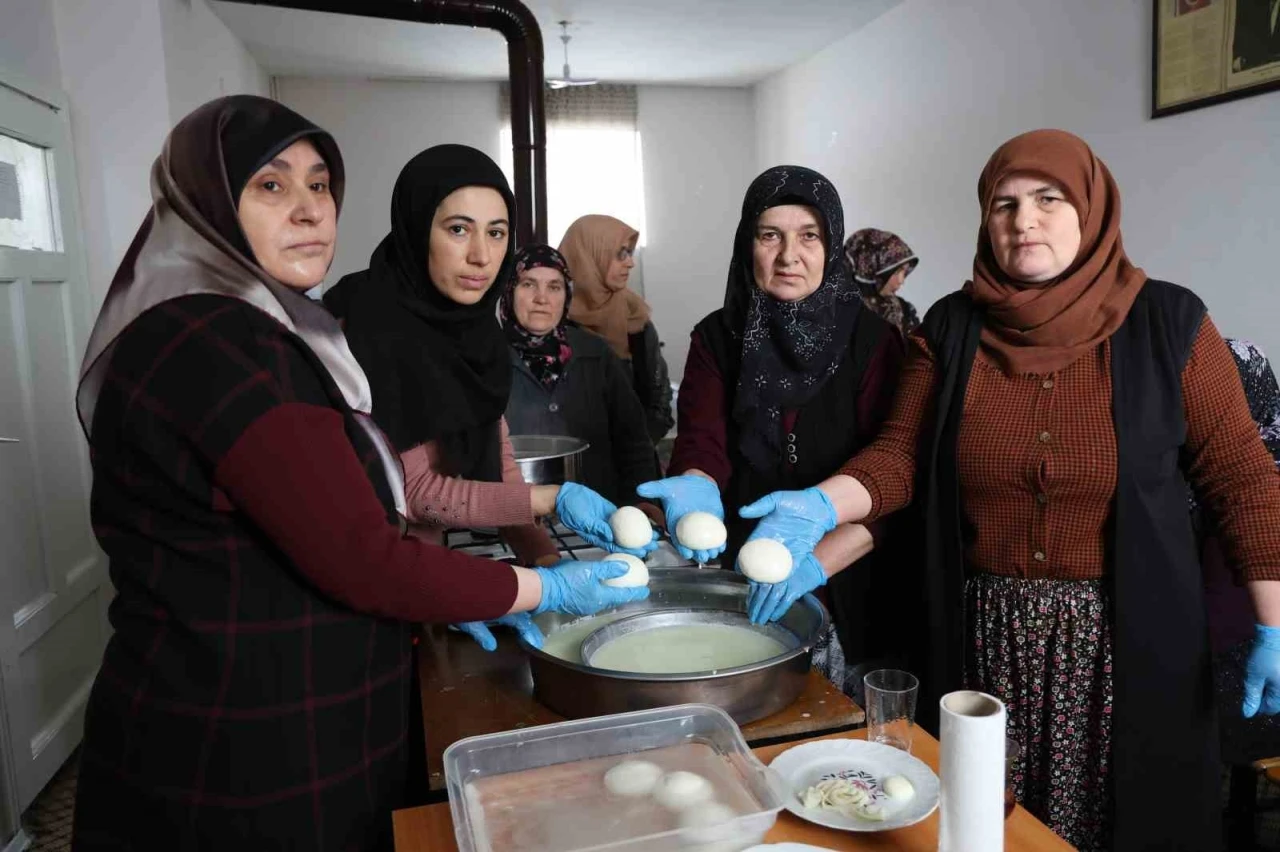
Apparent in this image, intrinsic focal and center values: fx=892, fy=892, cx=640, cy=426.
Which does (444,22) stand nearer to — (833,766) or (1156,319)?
(1156,319)

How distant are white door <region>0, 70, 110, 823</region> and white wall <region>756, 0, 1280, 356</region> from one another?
12.7 ft

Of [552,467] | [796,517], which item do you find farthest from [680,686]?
[552,467]

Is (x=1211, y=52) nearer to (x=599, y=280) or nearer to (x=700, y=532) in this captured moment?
(x=599, y=280)

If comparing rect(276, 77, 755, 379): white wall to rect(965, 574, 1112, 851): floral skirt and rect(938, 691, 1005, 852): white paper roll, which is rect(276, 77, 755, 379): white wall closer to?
rect(965, 574, 1112, 851): floral skirt

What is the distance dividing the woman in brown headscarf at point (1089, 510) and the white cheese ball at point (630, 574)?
0.94 ft

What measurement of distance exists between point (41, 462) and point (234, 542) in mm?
1968

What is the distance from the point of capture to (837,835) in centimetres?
90

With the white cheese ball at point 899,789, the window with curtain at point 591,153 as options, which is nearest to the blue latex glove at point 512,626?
the white cheese ball at point 899,789

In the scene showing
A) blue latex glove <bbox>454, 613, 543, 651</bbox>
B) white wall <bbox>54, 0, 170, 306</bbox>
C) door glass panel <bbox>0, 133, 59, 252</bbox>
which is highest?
white wall <bbox>54, 0, 170, 306</bbox>

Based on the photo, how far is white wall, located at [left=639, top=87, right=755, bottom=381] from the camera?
762 cm

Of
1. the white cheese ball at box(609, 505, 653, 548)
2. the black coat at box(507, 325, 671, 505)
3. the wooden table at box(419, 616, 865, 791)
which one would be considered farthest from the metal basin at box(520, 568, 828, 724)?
the black coat at box(507, 325, 671, 505)

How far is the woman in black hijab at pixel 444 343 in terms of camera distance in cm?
156

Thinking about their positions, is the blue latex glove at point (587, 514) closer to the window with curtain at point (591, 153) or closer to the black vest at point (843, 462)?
the black vest at point (843, 462)

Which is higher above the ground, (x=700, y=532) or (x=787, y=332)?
(x=787, y=332)
